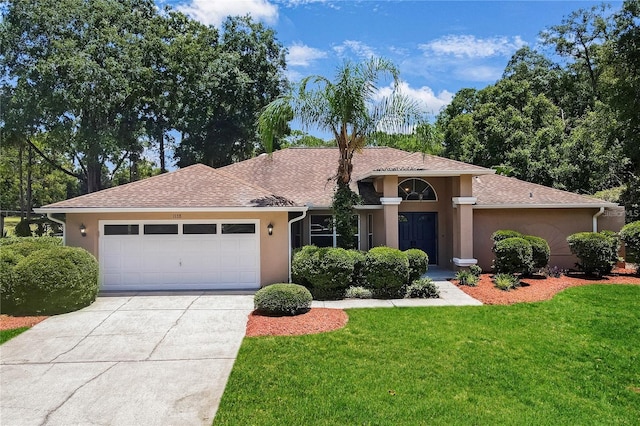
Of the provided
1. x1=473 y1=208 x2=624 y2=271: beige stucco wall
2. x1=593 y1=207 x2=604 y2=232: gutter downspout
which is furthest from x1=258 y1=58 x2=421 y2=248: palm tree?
x1=593 y1=207 x2=604 y2=232: gutter downspout

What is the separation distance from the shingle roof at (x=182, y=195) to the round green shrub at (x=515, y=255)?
7221 millimetres

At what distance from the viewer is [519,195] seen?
51.4 feet

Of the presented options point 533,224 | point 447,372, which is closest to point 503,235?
point 533,224

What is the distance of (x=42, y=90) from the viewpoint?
77.7 feet

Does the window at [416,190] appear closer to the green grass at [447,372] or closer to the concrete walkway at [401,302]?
the concrete walkway at [401,302]

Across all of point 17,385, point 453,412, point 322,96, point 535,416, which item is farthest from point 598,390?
point 322,96

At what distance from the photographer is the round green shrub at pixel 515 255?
42.8 ft

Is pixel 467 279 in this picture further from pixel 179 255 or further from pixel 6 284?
pixel 6 284

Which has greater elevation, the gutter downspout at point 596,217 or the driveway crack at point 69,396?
the gutter downspout at point 596,217

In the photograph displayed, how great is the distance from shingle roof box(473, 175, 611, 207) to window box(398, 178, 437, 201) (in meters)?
1.72

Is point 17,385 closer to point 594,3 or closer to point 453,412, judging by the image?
point 453,412

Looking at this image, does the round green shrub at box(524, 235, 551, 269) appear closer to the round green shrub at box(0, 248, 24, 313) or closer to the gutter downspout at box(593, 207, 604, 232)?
the gutter downspout at box(593, 207, 604, 232)

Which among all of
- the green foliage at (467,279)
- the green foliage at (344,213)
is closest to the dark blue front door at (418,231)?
the green foliage at (467,279)

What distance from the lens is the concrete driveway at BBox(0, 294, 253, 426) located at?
207 inches
